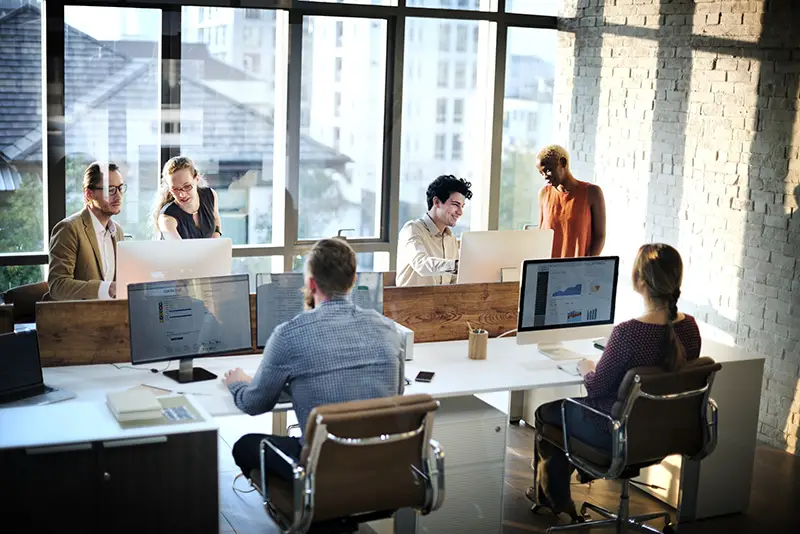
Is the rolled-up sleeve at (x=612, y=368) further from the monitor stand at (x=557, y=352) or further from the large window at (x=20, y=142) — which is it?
the large window at (x=20, y=142)

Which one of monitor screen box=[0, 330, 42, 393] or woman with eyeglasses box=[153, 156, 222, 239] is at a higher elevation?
woman with eyeglasses box=[153, 156, 222, 239]

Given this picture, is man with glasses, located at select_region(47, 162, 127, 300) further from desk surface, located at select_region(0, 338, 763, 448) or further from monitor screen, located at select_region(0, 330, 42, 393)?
monitor screen, located at select_region(0, 330, 42, 393)

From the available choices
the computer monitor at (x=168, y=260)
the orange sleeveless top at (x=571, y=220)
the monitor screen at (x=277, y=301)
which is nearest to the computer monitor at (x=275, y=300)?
the monitor screen at (x=277, y=301)

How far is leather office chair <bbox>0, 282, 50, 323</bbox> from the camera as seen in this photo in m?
4.79

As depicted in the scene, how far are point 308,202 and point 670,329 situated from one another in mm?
3746

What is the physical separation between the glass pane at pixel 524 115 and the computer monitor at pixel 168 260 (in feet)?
12.3

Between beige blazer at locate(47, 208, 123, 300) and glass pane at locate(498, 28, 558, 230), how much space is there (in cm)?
361

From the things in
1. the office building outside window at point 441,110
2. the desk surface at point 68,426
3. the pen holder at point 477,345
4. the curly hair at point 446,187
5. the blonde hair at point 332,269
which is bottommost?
the desk surface at point 68,426

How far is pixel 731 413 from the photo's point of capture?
461 centimetres

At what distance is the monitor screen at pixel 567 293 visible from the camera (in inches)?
178

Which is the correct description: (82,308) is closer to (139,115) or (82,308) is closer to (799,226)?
(139,115)

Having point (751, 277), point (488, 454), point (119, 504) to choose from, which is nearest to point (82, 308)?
point (119, 504)

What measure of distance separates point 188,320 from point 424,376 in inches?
38.1

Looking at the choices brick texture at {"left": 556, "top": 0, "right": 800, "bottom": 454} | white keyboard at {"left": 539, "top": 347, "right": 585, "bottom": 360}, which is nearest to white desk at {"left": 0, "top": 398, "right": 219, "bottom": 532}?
white keyboard at {"left": 539, "top": 347, "right": 585, "bottom": 360}
